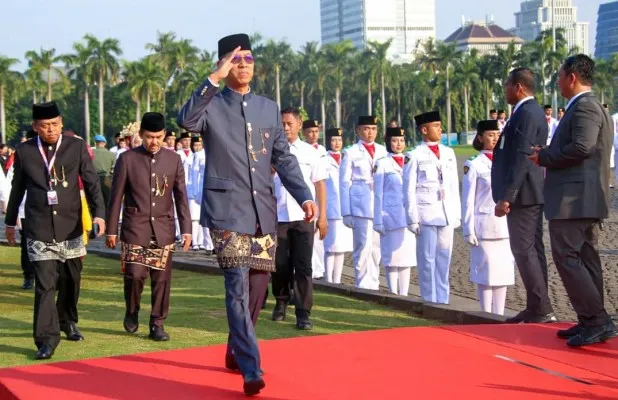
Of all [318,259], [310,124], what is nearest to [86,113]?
[318,259]

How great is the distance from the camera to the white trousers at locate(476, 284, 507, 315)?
1001 centimetres

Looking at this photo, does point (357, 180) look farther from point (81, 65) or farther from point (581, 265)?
point (81, 65)

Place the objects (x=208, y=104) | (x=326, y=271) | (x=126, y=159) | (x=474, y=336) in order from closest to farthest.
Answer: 1. (x=208, y=104)
2. (x=474, y=336)
3. (x=126, y=159)
4. (x=326, y=271)

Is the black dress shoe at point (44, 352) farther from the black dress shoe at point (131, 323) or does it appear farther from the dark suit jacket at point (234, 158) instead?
the dark suit jacket at point (234, 158)

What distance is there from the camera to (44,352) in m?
7.86

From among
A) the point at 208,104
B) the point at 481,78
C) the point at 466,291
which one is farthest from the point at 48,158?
Result: the point at 481,78

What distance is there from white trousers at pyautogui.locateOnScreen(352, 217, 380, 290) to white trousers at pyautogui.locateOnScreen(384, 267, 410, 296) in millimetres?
440

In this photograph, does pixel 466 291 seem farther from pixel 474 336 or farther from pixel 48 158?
pixel 48 158

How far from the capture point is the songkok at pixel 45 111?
8.24 m

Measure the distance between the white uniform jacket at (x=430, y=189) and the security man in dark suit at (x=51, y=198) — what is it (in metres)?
3.78

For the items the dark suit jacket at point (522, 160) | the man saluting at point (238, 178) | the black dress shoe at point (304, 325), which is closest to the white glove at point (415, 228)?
the black dress shoe at point (304, 325)

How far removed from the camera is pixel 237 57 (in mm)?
6320

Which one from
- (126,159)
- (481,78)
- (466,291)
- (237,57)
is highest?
(481,78)

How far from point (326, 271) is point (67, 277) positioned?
5505 millimetres
